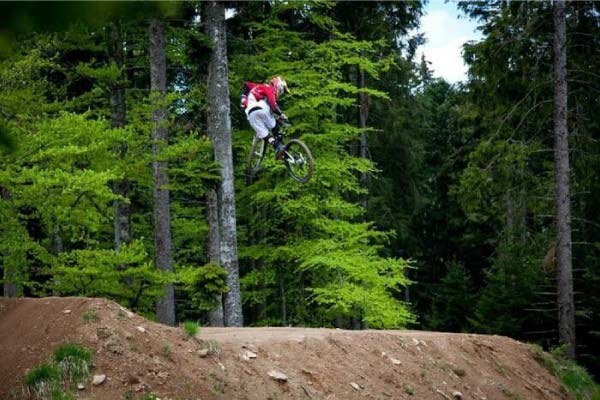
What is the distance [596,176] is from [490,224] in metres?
16.6

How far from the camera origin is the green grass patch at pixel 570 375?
1259 centimetres

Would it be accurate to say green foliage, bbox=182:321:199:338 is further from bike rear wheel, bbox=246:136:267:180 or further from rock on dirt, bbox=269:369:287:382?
bike rear wheel, bbox=246:136:267:180

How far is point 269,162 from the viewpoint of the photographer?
16.9 meters

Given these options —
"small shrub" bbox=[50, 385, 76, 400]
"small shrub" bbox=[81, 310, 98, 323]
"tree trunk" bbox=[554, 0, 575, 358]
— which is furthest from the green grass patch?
"small shrub" bbox=[50, 385, 76, 400]

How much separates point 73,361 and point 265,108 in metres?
6.03

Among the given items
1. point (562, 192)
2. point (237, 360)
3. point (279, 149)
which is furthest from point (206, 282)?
point (562, 192)

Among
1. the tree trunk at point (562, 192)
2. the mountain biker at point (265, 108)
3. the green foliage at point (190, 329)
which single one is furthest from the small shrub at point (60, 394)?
the tree trunk at point (562, 192)

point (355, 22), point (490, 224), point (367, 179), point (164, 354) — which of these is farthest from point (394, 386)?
point (490, 224)

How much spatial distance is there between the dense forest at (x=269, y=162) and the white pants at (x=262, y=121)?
2186mm

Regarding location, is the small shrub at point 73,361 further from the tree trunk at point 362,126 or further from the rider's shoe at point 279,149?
the tree trunk at point 362,126

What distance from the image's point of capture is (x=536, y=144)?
16.5 metres

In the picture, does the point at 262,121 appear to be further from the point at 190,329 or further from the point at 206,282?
the point at 190,329

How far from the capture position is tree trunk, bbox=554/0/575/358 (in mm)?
15164

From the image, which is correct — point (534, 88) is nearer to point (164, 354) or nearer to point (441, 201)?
point (164, 354)
